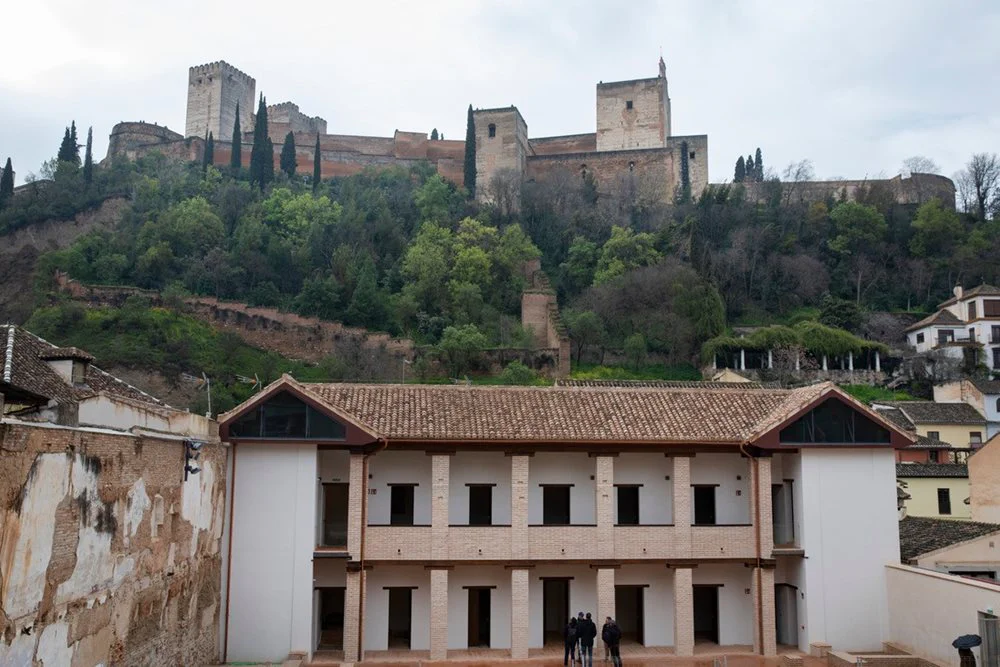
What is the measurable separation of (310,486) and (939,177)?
61732mm

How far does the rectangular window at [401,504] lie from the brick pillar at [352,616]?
177 cm

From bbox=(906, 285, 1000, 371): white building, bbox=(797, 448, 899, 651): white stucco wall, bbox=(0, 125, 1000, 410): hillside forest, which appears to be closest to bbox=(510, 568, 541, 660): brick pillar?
bbox=(797, 448, 899, 651): white stucco wall

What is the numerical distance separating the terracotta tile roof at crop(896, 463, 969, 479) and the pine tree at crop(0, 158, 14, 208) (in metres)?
62.8

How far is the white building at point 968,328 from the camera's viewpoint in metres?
45.2

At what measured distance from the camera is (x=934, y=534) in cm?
1948

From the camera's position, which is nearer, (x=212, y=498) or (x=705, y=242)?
(x=212, y=498)

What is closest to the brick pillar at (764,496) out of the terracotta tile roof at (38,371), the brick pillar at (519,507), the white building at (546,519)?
the white building at (546,519)

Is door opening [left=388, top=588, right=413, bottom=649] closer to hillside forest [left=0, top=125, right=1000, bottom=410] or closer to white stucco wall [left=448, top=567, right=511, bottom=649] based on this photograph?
white stucco wall [left=448, top=567, right=511, bottom=649]

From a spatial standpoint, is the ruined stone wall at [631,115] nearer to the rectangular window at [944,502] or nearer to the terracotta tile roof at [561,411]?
the rectangular window at [944,502]

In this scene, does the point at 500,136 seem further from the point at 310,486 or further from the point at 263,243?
the point at 310,486

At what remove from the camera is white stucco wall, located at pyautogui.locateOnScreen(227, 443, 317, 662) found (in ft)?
53.7

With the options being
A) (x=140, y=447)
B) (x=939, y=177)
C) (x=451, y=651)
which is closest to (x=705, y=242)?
(x=939, y=177)

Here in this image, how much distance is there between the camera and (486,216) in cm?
5741

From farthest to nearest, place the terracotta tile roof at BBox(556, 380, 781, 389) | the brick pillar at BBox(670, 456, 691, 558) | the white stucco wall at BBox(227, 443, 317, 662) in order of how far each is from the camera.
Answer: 1. the terracotta tile roof at BBox(556, 380, 781, 389)
2. the brick pillar at BBox(670, 456, 691, 558)
3. the white stucco wall at BBox(227, 443, 317, 662)
